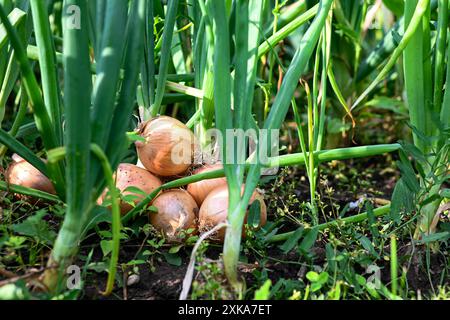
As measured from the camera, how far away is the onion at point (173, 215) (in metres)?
1.34

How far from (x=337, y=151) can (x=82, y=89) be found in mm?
580

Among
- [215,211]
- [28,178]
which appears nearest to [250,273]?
[215,211]

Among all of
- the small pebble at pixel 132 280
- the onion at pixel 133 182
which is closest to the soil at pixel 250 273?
the small pebble at pixel 132 280

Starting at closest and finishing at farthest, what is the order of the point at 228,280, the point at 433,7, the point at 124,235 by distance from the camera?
1. the point at 228,280
2. the point at 124,235
3. the point at 433,7

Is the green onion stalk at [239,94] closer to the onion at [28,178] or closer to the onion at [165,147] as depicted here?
the onion at [165,147]

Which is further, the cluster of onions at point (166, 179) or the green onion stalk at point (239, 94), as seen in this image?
the cluster of onions at point (166, 179)

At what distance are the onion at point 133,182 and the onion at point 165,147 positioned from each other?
3 cm

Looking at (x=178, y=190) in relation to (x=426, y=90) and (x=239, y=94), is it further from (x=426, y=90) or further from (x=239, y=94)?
(x=426, y=90)

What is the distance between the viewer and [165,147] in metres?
1.39

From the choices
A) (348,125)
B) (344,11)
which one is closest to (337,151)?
(348,125)

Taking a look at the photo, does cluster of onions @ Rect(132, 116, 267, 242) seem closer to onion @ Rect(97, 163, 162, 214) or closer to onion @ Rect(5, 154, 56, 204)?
onion @ Rect(97, 163, 162, 214)

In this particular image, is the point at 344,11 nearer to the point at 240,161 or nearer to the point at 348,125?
the point at 348,125

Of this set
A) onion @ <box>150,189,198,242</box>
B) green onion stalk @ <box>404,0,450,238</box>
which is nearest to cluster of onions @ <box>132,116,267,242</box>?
onion @ <box>150,189,198,242</box>
